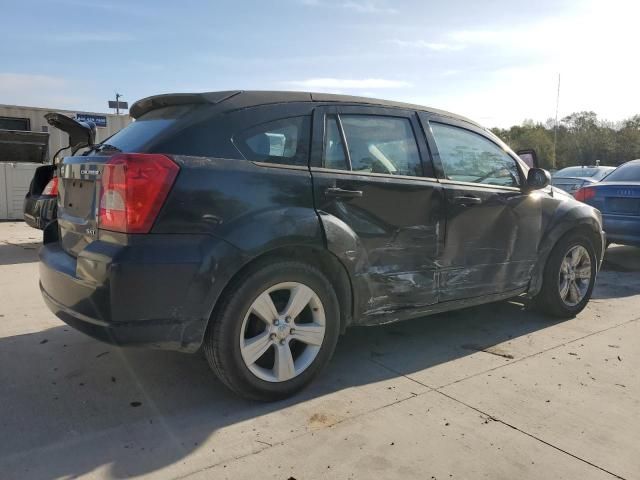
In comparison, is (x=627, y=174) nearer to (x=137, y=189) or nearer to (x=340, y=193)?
(x=340, y=193)

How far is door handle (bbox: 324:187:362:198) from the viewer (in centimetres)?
325

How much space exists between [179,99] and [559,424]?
2.84m

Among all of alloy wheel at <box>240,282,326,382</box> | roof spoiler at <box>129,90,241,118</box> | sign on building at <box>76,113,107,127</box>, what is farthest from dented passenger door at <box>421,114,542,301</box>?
sign on building at <box>76,113,107,127</box>

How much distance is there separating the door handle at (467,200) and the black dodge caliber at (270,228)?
0.05 feet

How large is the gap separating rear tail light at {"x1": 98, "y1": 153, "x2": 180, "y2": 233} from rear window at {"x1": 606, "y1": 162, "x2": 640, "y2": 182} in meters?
7.42

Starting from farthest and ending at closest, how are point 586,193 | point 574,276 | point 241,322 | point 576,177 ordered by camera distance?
point 576,177 → point 586,193 → point 574,276 → point 241,322

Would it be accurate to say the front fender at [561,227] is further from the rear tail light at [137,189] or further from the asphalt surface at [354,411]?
the rear tail light at [137,189]

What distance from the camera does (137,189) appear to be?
2.69 m

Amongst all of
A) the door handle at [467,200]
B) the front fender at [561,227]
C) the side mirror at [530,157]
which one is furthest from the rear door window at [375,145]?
the side mirror at [530,157]

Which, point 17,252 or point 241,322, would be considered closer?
point 241,322

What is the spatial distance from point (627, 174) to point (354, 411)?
6981 mm

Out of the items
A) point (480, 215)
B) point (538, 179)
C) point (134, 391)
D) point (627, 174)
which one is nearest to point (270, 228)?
point (134, 391)

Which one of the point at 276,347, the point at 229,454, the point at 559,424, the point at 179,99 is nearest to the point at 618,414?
the point at 559,424

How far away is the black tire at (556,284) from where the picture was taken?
4.80m
